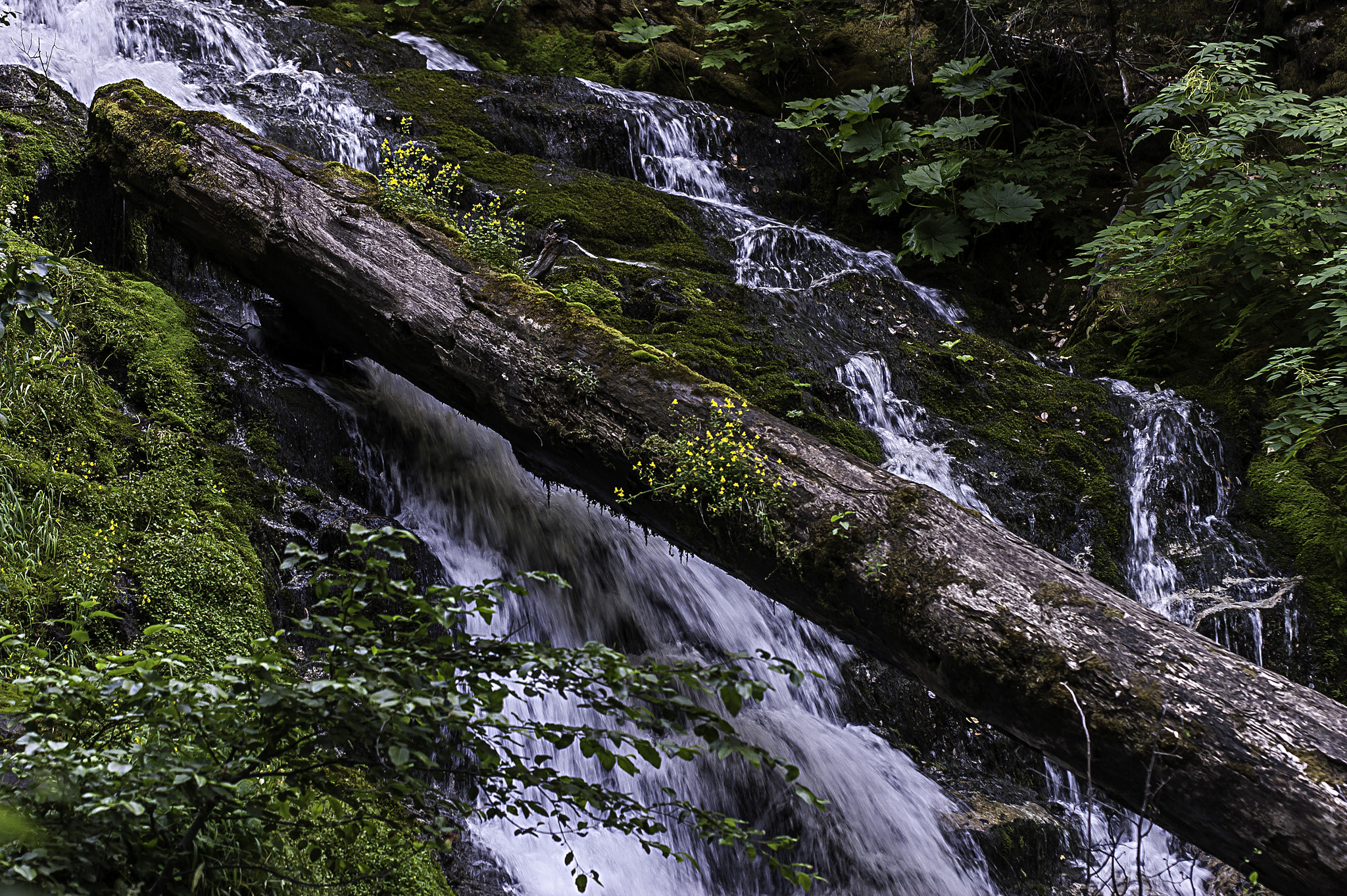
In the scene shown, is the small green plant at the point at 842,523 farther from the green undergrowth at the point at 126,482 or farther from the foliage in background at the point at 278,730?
the green undergrowth at the point at 126,482

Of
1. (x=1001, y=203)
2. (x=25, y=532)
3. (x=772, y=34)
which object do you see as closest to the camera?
(x=25, y=532)

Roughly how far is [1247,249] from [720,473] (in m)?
5.53

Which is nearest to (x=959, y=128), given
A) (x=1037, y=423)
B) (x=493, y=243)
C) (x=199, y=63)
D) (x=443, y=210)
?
(x=1037, y=423)

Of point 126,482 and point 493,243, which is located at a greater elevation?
point 493,243

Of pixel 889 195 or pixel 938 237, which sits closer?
pixel 938 237

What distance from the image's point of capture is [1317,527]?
595 centimetres

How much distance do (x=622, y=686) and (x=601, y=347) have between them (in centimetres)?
266

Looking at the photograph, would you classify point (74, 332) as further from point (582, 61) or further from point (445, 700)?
point (582, 61)

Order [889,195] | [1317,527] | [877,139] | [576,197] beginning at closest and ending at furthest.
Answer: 1. [1317,527]
2. [576,197]
3. [889,195]
4. [877,139]

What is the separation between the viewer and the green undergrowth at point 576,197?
24.5 ft

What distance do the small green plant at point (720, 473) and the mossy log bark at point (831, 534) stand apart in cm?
8

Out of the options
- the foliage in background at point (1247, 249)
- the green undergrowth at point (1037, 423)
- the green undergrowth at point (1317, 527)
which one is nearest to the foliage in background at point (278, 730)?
the green undergrowth at point (1037, 423)

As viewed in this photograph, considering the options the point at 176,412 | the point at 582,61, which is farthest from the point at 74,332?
the point at 582,61

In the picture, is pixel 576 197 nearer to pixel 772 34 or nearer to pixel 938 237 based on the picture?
pixel 938 237
